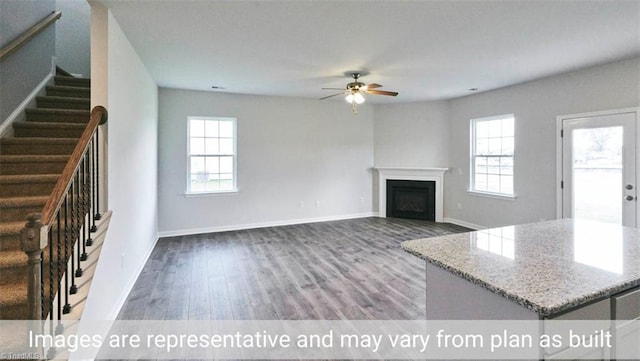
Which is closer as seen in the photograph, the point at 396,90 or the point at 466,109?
the point at 396,90

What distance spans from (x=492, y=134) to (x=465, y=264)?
528 centimetres

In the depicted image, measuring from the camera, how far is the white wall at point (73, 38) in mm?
4891

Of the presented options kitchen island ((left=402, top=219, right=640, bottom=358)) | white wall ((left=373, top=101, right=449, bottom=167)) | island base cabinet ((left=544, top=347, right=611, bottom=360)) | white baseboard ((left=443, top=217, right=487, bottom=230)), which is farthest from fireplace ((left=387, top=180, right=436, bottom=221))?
island base cabinet ((left=544, top=347, right=611, bottom=360))

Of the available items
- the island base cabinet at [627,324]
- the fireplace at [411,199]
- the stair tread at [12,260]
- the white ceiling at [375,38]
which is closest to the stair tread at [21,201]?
the stair tread at [12,260]

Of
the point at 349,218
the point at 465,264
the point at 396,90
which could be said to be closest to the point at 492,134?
the point at 396,90

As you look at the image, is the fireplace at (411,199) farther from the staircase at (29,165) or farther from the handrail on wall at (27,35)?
the handrail on wall at (27,35)

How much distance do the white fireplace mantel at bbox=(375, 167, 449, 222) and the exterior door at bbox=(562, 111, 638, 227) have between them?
2.35 metres

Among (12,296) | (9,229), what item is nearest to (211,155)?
(9,229)

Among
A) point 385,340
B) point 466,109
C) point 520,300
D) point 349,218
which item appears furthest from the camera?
point 349,218

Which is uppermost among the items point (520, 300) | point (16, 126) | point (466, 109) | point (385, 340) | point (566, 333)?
point (466, 109)

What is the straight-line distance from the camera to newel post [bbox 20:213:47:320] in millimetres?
1462

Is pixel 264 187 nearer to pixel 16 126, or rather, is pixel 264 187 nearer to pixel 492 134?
pixel 16 126

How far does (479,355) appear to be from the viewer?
4.29 ft

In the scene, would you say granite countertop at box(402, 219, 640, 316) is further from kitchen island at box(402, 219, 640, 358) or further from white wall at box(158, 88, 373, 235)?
white wall at box(158, 88, 373, 235)
